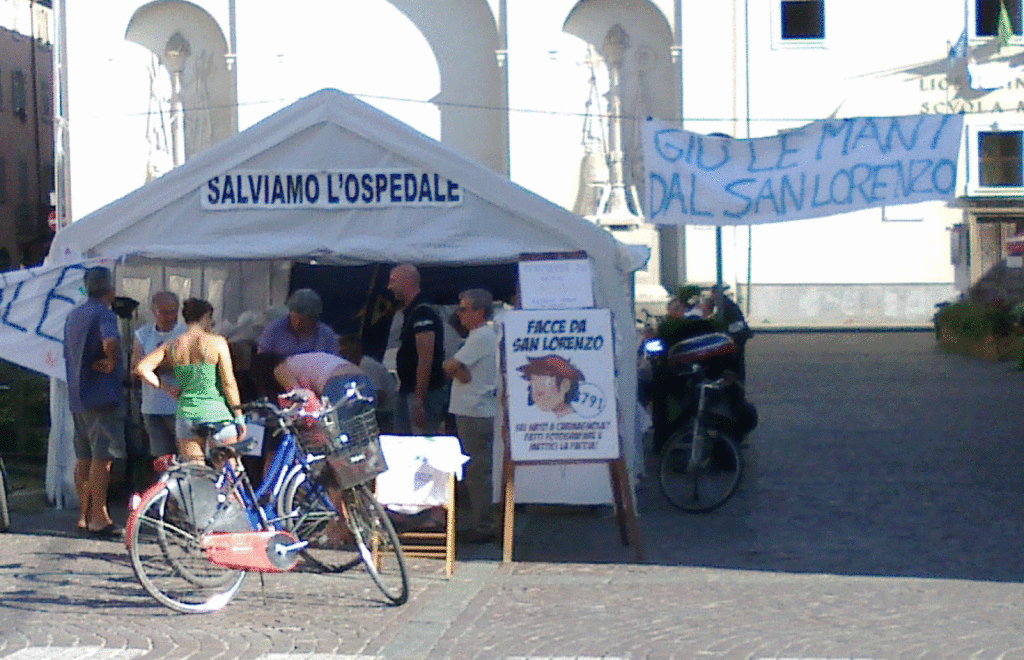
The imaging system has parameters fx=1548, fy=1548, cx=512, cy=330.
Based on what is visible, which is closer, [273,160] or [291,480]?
[291,480]

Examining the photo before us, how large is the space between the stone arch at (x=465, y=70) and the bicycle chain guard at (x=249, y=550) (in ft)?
100

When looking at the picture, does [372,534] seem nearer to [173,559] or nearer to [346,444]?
[346,444]

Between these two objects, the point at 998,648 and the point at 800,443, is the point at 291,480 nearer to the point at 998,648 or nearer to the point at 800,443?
the point at 998,648

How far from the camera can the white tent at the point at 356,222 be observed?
10195 millimetres

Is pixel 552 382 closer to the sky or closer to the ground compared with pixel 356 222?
closer to the ground

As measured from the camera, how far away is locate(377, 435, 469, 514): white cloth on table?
356 inches

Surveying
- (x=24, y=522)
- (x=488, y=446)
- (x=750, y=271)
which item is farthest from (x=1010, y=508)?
(x=750, y=271)

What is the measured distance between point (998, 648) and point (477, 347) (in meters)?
4.02

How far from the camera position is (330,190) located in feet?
34.6

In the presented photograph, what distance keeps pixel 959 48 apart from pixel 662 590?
102ft

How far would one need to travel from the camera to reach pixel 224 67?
38.9 m

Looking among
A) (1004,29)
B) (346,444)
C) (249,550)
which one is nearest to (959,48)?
(1004,29)

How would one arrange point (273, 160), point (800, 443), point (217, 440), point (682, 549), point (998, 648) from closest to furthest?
point (998, 648), point (217, 440), point (682, 549), point (273, 160), point (800, 443)

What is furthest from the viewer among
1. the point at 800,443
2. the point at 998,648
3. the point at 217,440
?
the point at 800,443
